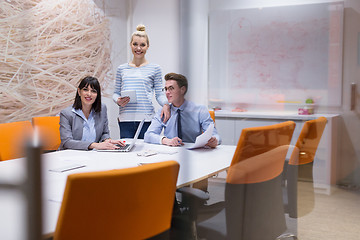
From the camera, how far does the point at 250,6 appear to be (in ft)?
6.24

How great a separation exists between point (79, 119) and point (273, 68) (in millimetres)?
1362

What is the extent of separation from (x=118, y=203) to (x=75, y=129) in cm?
154

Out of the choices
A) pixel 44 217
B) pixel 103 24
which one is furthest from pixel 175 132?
pixel 44 217

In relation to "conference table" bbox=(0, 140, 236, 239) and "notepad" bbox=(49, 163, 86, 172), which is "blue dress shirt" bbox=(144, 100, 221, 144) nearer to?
"conference table" bbox=(0, 140, 236, 239)

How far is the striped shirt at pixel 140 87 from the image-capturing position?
234 centimetres

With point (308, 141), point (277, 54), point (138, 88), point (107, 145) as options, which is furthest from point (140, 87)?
point (308, 141)

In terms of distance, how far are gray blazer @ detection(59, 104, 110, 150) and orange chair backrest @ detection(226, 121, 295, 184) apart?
104cm

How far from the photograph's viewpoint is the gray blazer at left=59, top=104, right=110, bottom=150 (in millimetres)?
2350

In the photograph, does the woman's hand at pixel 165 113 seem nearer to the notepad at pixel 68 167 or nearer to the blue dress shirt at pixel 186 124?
the blue dress shirt at pixel 186 124

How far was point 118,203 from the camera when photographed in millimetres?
1020

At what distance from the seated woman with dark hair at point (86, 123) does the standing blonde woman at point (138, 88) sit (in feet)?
0.52

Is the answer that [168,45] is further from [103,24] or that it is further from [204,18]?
[103,24]

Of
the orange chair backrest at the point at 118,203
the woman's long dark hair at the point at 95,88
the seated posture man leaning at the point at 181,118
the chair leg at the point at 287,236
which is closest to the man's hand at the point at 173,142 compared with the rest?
the seated posture man leaning at the point at 181,118

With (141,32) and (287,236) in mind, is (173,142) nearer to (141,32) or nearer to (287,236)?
(141,32)
